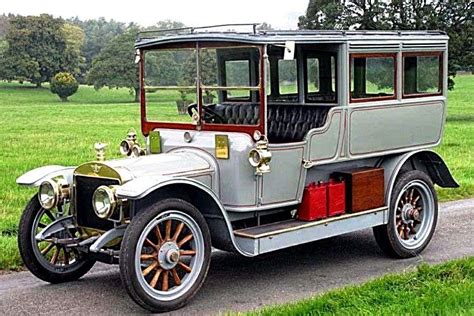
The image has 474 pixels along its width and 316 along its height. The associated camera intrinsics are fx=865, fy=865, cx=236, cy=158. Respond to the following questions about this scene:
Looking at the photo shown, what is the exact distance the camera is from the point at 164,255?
6.59 meters

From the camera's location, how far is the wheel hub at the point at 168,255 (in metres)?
6.59

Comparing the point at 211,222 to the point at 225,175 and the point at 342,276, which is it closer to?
the point at 225,175

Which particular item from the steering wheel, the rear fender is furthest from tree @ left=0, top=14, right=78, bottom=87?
the rear fender

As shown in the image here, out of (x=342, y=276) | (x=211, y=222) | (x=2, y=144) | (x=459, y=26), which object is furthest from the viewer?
(x=459, y=26)

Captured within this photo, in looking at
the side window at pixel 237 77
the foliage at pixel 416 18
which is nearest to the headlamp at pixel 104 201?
the side window at pixel 237 77

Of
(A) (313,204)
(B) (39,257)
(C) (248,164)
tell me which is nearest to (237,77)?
(C) (248,164)

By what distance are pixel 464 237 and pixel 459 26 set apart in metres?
23.0

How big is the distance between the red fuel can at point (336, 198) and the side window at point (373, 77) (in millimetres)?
817

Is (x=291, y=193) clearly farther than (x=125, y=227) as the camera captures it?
Yes

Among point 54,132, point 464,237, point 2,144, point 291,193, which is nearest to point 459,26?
point 54,132

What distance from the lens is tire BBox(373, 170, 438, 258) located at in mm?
8383

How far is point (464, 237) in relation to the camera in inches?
364

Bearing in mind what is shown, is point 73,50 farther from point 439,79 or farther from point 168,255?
point 168,255

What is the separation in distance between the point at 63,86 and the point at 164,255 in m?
45.7
